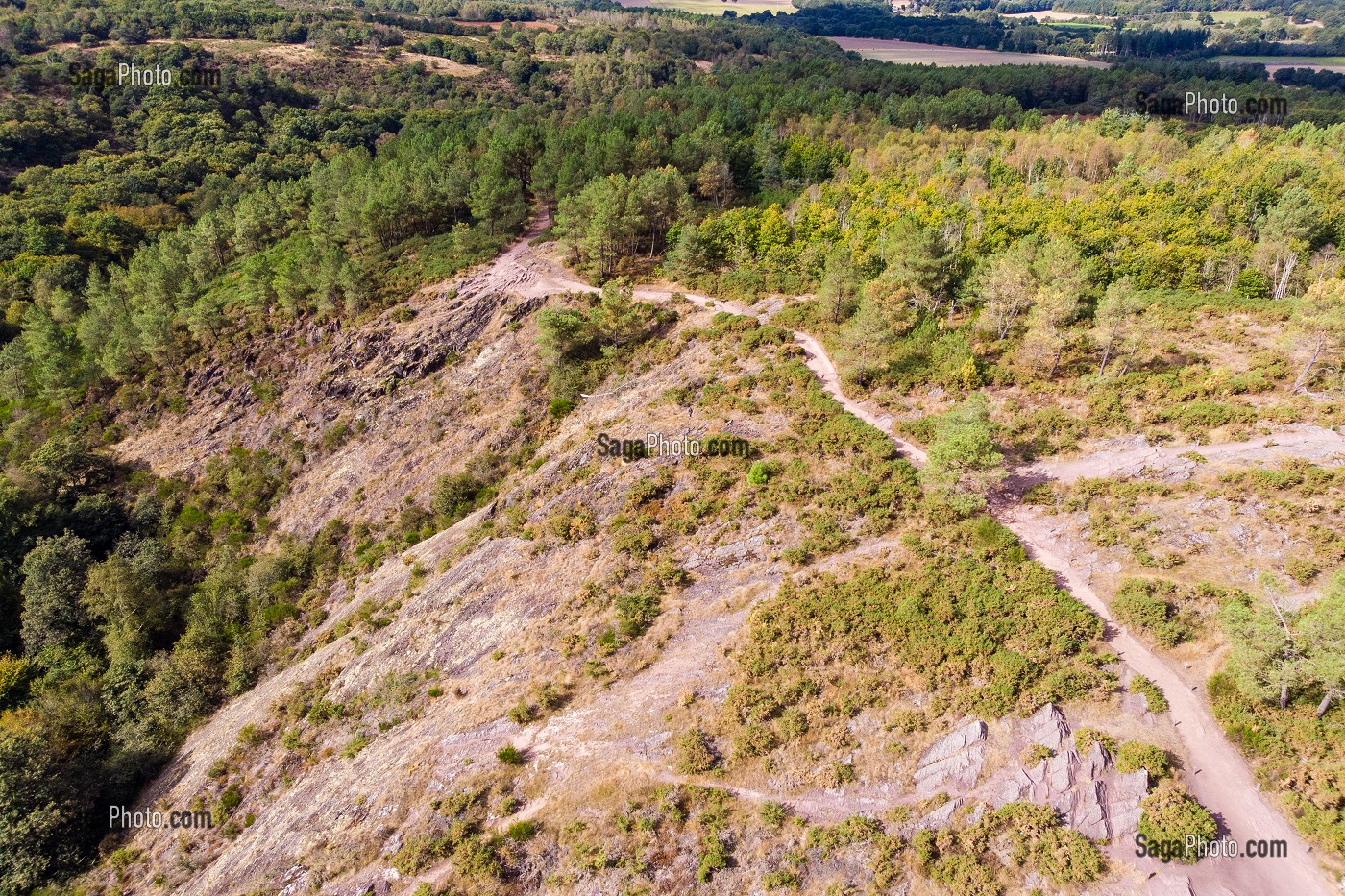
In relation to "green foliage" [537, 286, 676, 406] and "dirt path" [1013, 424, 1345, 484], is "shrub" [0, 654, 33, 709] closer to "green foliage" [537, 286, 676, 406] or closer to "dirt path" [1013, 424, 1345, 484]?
"green foliage" [537, 286, 676, 406]

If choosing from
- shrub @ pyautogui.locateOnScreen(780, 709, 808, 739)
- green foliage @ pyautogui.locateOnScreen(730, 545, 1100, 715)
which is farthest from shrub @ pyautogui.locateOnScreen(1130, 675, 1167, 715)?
shrub @ pyautogui.locateOnScreen(780, 709, 808, 739)

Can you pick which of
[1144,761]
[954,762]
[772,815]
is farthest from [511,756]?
[1144,761]

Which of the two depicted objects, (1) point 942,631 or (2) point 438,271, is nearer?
(1) point 942,631

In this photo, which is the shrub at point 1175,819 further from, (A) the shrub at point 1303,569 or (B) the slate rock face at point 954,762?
(A) the shrub at point 1303,569

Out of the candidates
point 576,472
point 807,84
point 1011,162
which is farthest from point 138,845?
point 807,84

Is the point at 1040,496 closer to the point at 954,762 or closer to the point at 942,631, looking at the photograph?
the point at 942,631

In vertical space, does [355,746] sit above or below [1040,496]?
below
